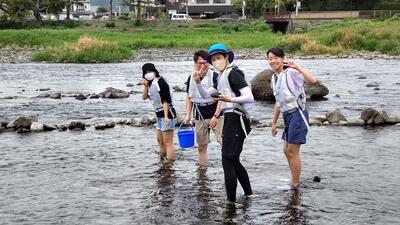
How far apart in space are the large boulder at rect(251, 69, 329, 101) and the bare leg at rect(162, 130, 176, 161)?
10.9 meters

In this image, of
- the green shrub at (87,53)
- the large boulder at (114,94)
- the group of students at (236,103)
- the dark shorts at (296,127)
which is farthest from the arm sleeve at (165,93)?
the green shrub at (87,53)

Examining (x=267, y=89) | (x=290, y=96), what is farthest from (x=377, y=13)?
(x=290, y=96)

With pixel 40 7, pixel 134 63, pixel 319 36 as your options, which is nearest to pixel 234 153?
pixel 134 63

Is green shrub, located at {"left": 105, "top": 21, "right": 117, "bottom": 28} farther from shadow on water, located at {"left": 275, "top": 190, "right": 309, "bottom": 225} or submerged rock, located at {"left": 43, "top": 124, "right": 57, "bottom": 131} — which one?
shadow on water, located at {"left": 275, "top": 190, "right": 309, "bottom": 225}

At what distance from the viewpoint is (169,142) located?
11172mm

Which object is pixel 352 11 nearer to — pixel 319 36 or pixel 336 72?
pixel 319 36

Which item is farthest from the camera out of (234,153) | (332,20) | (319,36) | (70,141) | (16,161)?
(332,20)

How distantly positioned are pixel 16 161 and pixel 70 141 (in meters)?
2.34

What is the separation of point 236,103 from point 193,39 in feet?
193

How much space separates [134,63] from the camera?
46.7 m

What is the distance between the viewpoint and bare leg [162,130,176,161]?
10955mm

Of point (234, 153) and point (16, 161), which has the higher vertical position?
point (234, 153)

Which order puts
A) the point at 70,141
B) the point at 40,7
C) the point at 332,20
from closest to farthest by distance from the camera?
the point at 70,141 → the point at 332,20 → the point at 40,7

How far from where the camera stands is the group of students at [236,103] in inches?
311
